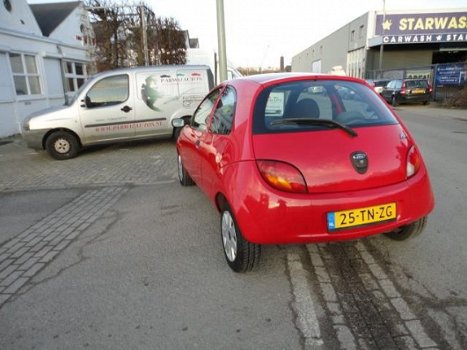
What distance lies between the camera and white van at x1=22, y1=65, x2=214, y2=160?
869 cm

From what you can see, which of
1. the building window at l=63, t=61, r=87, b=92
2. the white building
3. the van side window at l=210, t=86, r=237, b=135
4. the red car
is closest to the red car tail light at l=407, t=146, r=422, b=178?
the red car

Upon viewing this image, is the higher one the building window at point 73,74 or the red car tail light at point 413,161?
the building window at point 73,74

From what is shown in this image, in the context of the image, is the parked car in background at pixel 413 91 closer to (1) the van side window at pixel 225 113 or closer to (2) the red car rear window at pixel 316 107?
(2) the red car rear window at pixel 316 107

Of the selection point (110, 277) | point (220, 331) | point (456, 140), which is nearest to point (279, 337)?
point (220, 331)

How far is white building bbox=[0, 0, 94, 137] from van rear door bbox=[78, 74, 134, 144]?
5.36 metres

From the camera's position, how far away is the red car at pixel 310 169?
277 centimetres

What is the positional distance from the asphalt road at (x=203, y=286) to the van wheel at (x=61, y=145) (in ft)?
12.3

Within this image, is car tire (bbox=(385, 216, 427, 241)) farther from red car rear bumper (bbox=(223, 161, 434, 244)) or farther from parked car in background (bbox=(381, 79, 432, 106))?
parked car in background (bbox=(381, 79, 432, 106))

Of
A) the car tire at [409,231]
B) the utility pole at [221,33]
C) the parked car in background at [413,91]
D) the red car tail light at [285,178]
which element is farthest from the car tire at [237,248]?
the parked car in background at [413,91]

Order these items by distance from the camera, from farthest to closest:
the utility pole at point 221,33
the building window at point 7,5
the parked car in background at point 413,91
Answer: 1. the parked car in background at point 413,91
2. the building window at point 7,5
3. the utility pole at point 221,33

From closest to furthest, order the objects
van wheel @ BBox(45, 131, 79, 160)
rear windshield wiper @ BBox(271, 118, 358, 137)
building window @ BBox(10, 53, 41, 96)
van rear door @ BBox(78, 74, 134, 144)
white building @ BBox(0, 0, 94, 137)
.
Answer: rear windshield wiper @ BBox(271, 118, 358, 137)
van wheel @ BBox(45, 131, 79, 160)
van rear door @ BBox(78, 74, 134, 144)
white building @ BBox(0, 0, 94, 137)
building window @ BBox(10, 53, 41, 96)

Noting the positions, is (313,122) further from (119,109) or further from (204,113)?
(119,109)

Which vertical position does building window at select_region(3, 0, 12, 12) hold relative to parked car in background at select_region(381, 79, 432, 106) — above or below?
above

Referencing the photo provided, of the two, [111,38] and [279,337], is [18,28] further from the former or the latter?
[279,337]
